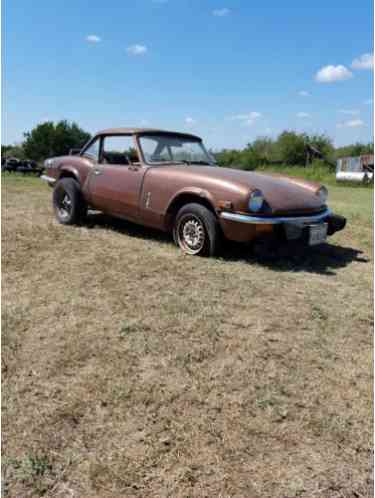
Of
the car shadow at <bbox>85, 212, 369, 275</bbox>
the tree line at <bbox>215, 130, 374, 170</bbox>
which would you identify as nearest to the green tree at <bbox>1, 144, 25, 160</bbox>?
the tree line at <bbox>215, 130, 374, 170</bbox>

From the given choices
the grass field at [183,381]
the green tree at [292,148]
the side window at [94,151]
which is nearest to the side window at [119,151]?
the side window at [94,151]

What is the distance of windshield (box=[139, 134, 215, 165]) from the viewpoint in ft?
17.6

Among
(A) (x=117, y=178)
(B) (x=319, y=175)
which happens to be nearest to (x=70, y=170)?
(A) (x=117, y=178)

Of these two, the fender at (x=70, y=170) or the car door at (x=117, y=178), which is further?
the fender at (x=70, y=170)

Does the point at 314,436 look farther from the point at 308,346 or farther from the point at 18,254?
the point at 18,254

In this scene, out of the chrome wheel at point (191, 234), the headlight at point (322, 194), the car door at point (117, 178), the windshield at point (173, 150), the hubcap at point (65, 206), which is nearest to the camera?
the chrome wheel at point (191, 234)

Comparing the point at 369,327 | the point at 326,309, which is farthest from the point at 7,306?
the point at 369,327

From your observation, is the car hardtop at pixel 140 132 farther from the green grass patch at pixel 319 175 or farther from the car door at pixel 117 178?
the green grass patch at pixel 319 175

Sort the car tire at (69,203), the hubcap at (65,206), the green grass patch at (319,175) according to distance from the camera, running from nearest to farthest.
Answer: the car tire at (69,203), the hubcap at (65,206), the green grass patch at (319,175)

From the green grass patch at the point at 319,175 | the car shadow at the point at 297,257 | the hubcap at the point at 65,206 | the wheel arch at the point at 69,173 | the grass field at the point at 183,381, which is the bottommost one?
the grass field at the point at 183,381

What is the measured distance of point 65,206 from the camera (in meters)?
6.18

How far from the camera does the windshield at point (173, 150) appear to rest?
5355 mm

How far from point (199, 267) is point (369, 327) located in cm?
167

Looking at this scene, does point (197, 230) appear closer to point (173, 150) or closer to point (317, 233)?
point (317, 233)
